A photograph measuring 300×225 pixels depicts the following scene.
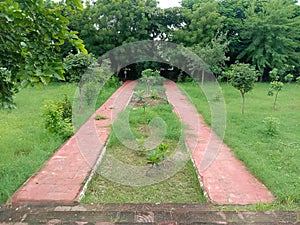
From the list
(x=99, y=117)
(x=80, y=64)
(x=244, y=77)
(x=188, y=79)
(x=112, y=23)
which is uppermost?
(x=112, y=23)

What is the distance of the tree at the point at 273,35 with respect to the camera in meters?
15.0

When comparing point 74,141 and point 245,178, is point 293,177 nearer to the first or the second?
point 245,178

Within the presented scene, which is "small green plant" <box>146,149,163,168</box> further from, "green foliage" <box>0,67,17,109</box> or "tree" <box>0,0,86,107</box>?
"tree" <box>0,0,86,107</box>

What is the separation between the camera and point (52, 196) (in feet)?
9.10

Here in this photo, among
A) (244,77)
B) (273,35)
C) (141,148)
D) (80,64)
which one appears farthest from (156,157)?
(273,35)

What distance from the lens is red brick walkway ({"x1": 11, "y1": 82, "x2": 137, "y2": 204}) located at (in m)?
2.78

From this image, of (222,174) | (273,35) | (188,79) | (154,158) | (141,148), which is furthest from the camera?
(273,35)

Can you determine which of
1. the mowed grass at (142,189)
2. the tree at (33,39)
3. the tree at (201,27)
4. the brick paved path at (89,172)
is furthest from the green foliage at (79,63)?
the tree at (201,27)

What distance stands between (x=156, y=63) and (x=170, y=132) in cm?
932

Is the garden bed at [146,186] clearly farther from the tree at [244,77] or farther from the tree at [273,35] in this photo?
the tree at [273,35]

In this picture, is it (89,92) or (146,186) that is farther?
(89,92)

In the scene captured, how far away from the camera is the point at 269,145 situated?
450 centimetres

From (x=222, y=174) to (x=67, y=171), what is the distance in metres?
2.00

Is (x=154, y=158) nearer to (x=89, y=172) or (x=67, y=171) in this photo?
(x=89, y=172)
